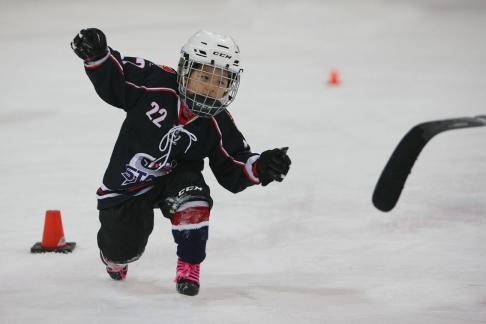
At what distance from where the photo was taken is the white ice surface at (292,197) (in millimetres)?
2965

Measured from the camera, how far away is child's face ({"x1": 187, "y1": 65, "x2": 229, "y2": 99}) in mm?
2916

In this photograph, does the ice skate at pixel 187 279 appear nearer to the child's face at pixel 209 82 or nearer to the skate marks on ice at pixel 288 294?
the skate marks on ice at pixel 288 294

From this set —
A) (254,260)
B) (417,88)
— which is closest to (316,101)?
(417,88)

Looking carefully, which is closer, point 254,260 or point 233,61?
point 233,61

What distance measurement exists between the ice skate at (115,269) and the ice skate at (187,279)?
0.33m

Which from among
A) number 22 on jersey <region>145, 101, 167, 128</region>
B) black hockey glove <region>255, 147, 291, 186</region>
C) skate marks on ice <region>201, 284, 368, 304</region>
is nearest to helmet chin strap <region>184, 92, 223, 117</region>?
number 22 on jersey <region>145, 101, 167, 128</region>

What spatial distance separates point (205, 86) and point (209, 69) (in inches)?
2.6

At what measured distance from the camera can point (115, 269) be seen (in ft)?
10.7

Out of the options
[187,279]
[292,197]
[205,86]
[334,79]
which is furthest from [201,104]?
[334,79]

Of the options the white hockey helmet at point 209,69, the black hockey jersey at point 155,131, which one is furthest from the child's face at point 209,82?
the black hockey jersey at point 155,131

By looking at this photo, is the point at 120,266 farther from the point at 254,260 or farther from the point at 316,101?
the point at 316,101

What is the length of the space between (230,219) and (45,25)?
7.79 meters

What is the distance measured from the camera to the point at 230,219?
416 centimetres

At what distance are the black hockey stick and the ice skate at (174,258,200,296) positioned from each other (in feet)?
2.83
